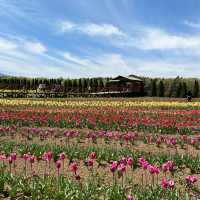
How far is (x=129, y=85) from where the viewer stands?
62562 mm

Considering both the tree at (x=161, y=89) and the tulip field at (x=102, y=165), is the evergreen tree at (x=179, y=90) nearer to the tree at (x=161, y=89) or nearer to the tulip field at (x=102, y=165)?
the tree at (x=161, y=89)

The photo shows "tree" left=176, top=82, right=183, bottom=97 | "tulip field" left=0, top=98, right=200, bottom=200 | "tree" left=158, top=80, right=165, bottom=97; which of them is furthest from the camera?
"tree" left=158, top=80, right=165, bottom=97

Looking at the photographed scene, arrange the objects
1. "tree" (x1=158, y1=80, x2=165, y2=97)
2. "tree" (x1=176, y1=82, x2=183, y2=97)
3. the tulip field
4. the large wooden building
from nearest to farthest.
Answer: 1. the tulip field
2. the large wooden building
3. "tree" (x1=176, y1=82, x2=183, y2=97)
4. "tree" (x1=158, y1=80, x2=165, y2=97)

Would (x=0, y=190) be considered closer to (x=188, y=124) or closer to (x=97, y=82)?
(x=188, y=124)

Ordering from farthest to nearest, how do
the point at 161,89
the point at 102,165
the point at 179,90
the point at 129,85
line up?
the point at 129,85
the point at 161,89
the point at 179,90
the point at 102,165

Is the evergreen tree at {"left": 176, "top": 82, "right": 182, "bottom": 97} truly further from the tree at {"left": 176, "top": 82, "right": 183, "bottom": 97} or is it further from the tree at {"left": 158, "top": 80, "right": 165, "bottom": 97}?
the tree at {"left": 158, "top": 80, "right": 165, "bottom": 97}

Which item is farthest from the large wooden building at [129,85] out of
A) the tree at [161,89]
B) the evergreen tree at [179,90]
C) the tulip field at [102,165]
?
the tulip field at [102,165]

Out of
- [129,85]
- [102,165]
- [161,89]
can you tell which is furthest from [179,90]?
[102,165]

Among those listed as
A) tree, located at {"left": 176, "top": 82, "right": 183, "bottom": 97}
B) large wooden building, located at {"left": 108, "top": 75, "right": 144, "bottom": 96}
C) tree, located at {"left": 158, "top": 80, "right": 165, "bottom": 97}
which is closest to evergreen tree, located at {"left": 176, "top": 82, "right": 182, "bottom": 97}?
tree, located at {"left": 176, "top": 82, "right": 183, "bottom": 97}

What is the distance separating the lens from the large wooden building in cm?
6069

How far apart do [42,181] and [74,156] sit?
3.22 metres

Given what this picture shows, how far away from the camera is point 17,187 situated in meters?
7.36

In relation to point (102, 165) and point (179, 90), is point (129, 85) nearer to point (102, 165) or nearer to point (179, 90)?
point (179, 90)

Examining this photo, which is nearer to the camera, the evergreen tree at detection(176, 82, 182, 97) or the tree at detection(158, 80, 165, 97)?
the evergreen tree at detection(176, 82, 182, 97)
